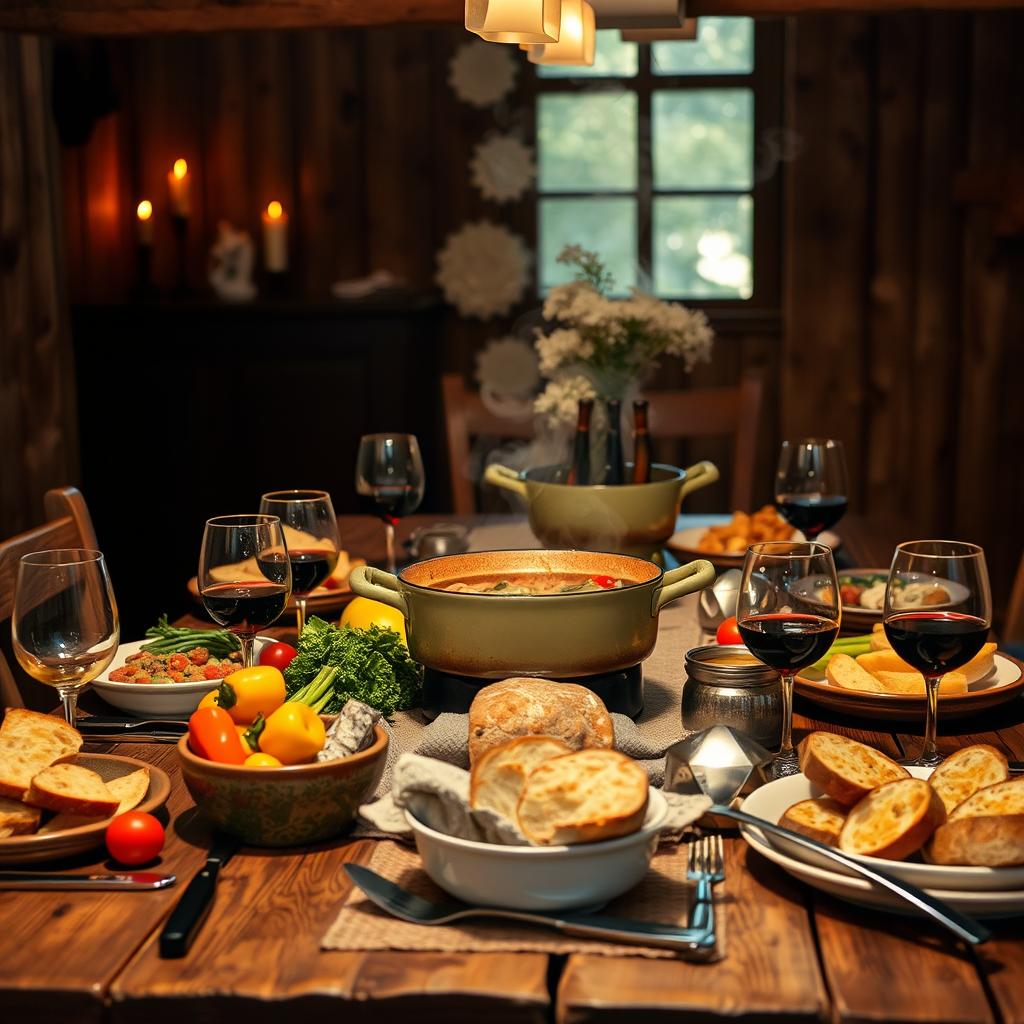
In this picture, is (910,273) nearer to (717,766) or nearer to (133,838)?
(717,766)

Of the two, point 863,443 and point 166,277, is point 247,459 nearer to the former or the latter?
point 166,277

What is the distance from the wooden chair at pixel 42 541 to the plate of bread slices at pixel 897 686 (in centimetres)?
100

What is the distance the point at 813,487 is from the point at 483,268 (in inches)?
109

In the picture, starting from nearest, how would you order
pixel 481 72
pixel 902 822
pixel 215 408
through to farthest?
1. pixel 902 822
2. pixel 215 408
3. pixel 481 72

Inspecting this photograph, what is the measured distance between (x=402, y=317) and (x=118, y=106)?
1.33m

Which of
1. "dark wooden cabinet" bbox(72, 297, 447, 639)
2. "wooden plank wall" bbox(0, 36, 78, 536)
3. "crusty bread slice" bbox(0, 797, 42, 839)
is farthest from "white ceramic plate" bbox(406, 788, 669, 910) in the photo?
"dark wooden cabinet" bbox(72, 297, 447, 639)

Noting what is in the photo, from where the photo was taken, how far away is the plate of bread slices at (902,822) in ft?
3.11

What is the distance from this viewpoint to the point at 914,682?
1.45 meters

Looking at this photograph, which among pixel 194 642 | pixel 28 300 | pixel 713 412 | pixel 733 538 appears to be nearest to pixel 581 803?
pixel 194 642

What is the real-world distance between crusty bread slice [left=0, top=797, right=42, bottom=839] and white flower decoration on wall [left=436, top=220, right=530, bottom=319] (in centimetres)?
367

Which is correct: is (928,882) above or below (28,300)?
below

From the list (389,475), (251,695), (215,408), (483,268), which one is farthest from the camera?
(483,268)

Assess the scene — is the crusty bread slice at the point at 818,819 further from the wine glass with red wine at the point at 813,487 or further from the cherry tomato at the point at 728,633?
the wine glass with red wine at the point at 813,487

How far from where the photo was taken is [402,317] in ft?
14.0
